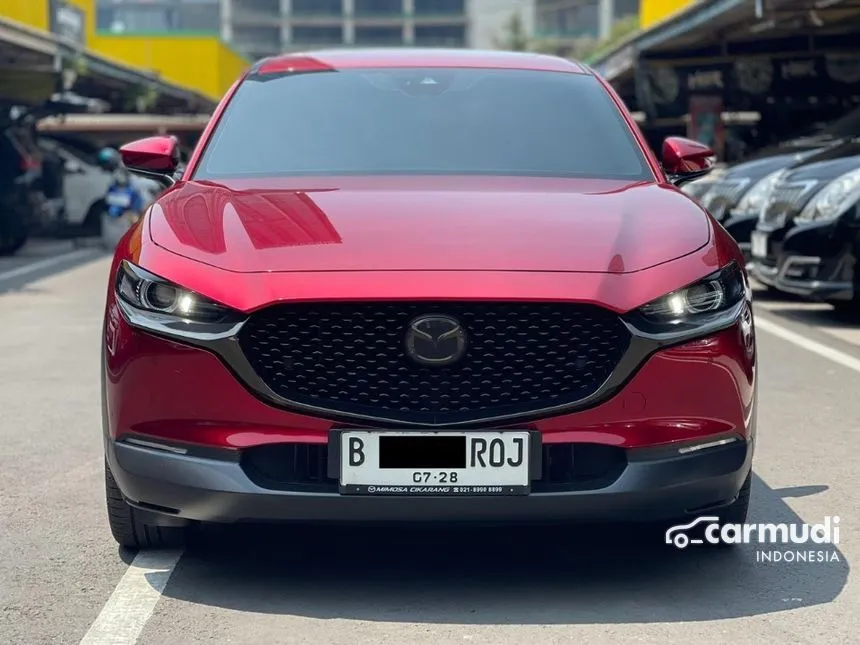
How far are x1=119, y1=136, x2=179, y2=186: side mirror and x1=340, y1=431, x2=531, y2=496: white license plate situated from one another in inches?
67.5

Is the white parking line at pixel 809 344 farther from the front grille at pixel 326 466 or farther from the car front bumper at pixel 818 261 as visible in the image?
the front grille at pixel 326 466

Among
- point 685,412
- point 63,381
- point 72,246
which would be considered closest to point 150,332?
point 685,412

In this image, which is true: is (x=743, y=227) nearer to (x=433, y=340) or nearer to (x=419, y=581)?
(x=419, y=581)

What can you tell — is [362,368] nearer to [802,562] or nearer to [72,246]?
[802,562]

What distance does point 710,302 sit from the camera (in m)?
4.16

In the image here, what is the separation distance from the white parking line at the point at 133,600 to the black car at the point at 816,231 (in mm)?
7098

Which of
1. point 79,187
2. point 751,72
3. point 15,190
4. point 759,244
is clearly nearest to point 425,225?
point 759,244

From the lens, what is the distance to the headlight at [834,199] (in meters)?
10.9

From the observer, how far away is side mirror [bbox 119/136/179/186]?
5352mm

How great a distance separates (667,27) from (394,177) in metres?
18.7

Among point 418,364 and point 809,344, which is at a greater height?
point 418,364

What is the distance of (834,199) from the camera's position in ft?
36.1

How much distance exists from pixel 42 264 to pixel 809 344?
1081cm

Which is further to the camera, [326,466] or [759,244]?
[759,244]
